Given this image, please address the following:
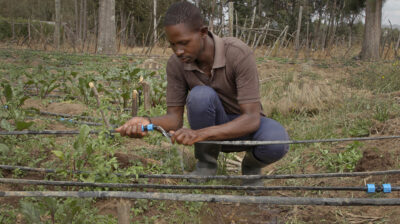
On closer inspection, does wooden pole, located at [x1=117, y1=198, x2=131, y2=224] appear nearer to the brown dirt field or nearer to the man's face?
the brown dirt field

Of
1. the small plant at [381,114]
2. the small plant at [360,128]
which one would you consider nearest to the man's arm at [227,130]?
the small plant at [360,128]

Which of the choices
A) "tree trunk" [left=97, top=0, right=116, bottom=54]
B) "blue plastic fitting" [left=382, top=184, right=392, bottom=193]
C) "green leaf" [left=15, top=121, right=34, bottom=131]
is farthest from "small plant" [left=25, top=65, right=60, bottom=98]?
"tree trunk" [left=97, top=0, right=116, bottom=54]

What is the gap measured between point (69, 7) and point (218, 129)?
81.8 ft

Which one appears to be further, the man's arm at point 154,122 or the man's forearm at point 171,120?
the man's forearm at point 171,120

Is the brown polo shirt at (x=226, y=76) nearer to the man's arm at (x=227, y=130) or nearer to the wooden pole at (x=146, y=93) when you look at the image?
the man's arm at (x=227, y=130)

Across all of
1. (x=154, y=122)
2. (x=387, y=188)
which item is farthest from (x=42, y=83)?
(x=387, y=188)

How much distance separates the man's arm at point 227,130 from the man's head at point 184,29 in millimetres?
397

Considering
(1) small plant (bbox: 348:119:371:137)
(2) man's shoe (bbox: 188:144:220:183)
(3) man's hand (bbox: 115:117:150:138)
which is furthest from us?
(1) small plant (bbox: 348:119:371:137)

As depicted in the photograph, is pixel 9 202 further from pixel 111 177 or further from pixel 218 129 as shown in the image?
pixel 218 129

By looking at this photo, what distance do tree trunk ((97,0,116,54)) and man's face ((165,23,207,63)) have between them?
8608 millimetres

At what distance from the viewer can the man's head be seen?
172 cm

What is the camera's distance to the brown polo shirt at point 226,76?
185cm

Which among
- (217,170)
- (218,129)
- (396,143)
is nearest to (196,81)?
(218,129)

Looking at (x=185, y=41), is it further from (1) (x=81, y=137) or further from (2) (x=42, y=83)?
(2) (x=42, y=83)
